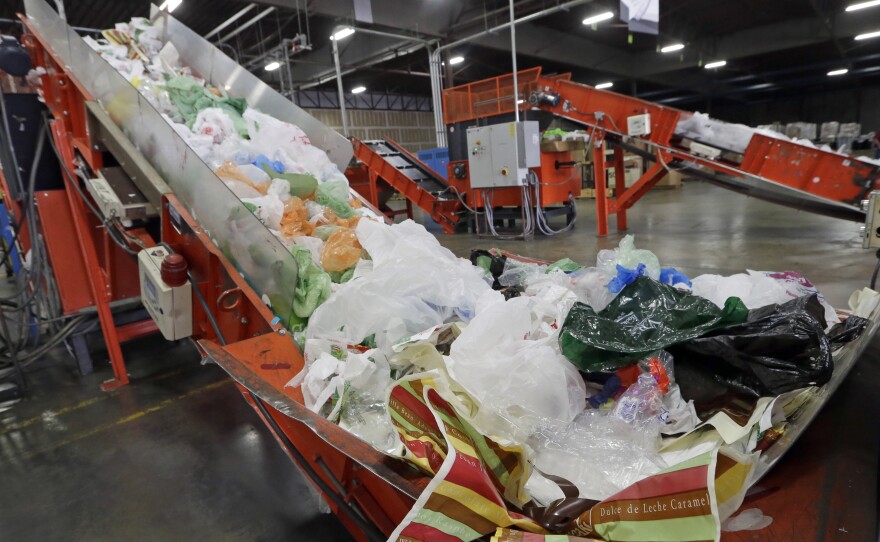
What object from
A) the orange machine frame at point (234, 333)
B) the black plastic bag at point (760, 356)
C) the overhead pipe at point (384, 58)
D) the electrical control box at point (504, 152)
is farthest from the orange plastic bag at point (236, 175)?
the overhead pipe at point (384, 58)

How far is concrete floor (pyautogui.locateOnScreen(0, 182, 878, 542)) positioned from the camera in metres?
1.68

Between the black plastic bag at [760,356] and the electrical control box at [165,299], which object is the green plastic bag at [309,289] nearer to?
the electrical control box at [165,299]

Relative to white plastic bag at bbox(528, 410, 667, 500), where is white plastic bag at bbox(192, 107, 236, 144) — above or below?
above

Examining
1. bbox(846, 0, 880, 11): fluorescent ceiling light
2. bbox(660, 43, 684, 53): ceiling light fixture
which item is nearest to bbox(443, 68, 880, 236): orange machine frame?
bbox(846, 0, 880, 11): fluorescent ceiling light

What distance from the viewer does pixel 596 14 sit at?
11.2 meters

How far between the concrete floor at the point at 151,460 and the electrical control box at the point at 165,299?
0.56m

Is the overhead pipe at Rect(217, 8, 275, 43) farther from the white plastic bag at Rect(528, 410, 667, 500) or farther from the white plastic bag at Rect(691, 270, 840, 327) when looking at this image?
the white plastic bag at Rect(528, 410, 667, 500)

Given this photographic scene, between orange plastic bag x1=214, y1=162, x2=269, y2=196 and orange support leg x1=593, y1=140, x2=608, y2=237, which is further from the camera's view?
orange support leg x1=593, y1=140, x2=608, y2=237

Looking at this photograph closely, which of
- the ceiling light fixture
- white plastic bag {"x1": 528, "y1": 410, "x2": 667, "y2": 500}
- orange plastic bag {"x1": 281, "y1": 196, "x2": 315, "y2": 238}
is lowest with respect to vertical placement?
white plastic bag {"x1": 528, "y1": 410, "x2": 667, "y2": 500}

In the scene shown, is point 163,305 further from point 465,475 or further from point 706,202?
point 706,202

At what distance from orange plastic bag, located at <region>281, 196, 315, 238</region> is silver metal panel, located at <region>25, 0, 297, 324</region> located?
1.09 feet

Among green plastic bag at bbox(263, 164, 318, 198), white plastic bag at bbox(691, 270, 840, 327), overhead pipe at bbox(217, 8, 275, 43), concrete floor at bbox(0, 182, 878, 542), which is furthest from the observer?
→ overhead pipe at bbox(217, 8, 275, 43)

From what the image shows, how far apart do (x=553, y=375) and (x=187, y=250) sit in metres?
1.73

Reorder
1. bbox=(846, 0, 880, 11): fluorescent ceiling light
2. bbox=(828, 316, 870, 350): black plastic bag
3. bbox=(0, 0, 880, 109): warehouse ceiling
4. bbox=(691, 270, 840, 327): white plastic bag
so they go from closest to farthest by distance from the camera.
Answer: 1. bbox=(828, 316, 870, 350): black plastic bag
2. bbox=(691, 270, 840, 327): white plastic bag
3. bbox=(0, 0, 880, 109): warehouse ceiling
4. bbox=(846, 0, 880, 11): fluorescent ceiling light
